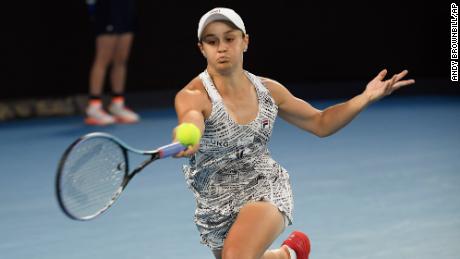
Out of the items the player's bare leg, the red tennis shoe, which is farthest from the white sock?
the player's bare leg

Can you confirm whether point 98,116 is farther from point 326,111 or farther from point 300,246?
point 326,111

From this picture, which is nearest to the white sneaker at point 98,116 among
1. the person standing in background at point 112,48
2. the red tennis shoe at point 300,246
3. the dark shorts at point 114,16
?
the person standing in background at point 112,48

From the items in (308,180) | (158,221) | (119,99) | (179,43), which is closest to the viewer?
(158,221)

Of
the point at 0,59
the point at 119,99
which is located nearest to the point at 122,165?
the point at 119,99

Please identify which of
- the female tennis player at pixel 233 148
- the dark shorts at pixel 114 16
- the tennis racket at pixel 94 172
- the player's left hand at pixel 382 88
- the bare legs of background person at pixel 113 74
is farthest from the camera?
the bare legs of background person at pixel 113 74

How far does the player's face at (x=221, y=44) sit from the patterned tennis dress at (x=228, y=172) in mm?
127

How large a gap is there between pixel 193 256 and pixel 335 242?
720 mm

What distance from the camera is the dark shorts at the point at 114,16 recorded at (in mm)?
8961

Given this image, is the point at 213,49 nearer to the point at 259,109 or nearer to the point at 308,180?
the point at 259,109

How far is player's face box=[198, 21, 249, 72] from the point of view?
373 cm

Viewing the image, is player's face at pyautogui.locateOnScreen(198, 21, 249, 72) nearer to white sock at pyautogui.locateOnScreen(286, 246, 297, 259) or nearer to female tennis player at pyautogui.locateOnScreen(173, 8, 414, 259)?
female tennis player at pyautogui.locateOnScreen(173, 8, 414, 259)

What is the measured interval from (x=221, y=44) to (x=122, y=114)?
5.76 meters

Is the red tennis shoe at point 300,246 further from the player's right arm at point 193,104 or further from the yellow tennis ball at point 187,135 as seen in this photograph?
the yellow tennis ball at point 187,135

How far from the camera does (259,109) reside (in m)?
3.90
